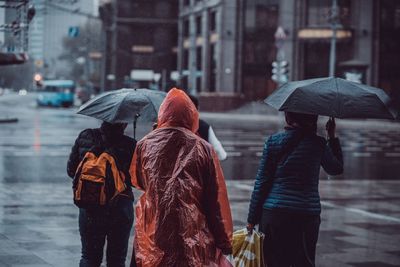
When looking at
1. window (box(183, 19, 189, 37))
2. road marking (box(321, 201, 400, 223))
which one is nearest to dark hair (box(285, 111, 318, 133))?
road marking (box(321, 201, 400, 223))

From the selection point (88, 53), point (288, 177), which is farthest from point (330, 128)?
point (88, 53)

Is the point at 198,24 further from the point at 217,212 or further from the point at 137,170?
the point at 217,212

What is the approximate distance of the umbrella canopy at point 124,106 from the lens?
22.0 ft

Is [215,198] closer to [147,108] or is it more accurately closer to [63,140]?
[147,108]

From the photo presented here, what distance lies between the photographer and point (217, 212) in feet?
18.1

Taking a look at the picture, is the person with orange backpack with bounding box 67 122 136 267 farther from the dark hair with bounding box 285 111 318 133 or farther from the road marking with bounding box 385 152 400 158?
the road marking with bounding box 385 152 400 158

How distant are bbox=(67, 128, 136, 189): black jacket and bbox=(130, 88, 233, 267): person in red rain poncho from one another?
990 millimetres

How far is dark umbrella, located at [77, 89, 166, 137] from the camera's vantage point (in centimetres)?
670

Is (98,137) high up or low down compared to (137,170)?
up

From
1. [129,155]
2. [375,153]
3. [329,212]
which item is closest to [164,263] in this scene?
[129,155]

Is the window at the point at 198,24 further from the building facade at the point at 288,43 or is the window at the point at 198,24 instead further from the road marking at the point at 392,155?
the road marking at the point at 392,155

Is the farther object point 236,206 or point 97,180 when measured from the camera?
point 236,206

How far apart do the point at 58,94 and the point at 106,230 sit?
75.8m

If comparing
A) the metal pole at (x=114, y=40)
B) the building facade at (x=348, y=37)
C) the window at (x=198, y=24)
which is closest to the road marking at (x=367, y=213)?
the building facade at (x=348, y=37)
